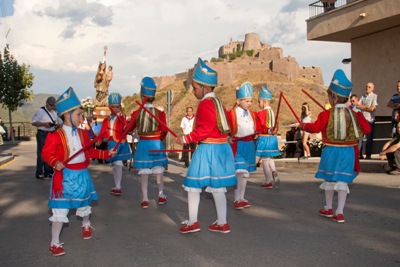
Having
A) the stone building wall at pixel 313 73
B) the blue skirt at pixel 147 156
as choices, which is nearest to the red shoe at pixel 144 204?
the blue skirt at pixel 147 156

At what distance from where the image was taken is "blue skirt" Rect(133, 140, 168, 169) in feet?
24.7

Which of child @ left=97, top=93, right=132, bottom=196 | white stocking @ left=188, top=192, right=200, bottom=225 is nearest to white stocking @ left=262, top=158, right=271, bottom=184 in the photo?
child @ left=97, top=93, right=132, bottom=196

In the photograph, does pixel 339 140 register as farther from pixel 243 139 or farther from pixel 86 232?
pixel 86 232

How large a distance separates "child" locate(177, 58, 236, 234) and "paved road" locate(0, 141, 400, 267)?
0.32 m

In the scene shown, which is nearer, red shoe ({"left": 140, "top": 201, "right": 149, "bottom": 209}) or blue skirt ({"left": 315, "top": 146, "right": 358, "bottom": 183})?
blue skirt ({"left": 315, "top": 146, "right": 358, "bottom": 183})

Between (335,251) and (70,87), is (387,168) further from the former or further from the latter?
(70,87)

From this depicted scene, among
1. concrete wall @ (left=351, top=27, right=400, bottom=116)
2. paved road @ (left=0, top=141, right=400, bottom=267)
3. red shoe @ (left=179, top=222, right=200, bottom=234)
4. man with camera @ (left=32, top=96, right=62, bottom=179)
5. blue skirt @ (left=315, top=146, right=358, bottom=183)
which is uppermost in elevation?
concrete wall @ (left=351, top=27, right=400, bottom=116)

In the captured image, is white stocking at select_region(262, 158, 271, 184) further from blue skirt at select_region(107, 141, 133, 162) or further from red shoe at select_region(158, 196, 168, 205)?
blue skirt at select_region(107, 141, 133, 162)

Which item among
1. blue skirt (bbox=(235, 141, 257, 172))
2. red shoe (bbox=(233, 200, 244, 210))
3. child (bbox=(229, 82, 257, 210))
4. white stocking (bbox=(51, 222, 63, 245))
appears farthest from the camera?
blue skirt (bbox=(235, 141, 257, 172))

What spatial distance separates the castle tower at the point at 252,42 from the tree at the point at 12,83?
282ft

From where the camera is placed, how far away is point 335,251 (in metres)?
4.79

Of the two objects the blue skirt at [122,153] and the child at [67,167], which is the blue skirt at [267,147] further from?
the child at [67,167]

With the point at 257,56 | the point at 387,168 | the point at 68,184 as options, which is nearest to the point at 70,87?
the point at 68,184

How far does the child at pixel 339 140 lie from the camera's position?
620 cm
